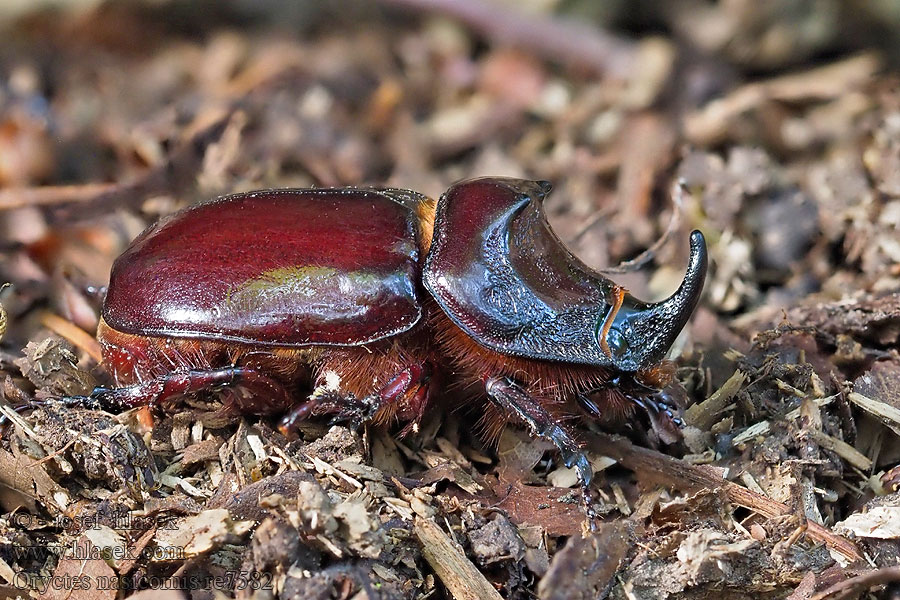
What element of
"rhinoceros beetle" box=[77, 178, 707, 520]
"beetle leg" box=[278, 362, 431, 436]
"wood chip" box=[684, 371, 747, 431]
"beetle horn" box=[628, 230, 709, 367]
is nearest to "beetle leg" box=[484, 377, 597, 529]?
"rhinoceros beetle" box=[77, 178, 707, 520]

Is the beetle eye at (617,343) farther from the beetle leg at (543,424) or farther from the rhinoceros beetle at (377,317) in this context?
the beetle leg at (543,424)

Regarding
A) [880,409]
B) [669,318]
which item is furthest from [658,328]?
[880,409]

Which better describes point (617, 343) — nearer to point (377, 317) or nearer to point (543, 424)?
point (543, 424)

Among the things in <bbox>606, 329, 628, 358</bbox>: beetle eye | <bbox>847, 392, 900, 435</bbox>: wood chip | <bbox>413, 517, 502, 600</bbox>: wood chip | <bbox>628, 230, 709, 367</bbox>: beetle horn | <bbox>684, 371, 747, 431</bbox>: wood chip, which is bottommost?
<bbox>413, 517, 502, 600</bbox>: wood chip

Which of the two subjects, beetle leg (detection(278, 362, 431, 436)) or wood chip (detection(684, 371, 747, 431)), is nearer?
beetle leg (detection(278, 362, 431, 436))

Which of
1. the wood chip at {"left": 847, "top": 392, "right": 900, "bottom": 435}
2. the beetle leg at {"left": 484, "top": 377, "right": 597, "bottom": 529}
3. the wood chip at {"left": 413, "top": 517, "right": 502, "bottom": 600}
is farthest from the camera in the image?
the wood chip at {"left": 847, "top": 392, "right": 900, "bottom": 435}

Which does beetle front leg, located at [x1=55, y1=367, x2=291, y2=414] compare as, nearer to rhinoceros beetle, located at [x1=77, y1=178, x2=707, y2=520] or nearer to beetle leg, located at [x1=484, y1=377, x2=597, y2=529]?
rhinoceros beetle, located at [x1=77, y1=178, x2=707, y2=520]

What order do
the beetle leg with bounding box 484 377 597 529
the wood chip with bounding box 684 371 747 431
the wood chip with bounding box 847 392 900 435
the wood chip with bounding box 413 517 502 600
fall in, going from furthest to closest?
the wood chip with bounding box 684 371 747 431
the wood chip with bounding box 847 392 900 435
the beetle leg with bounding box 484 377 597 529
the wood chip with bounding box 413 517 502 600
